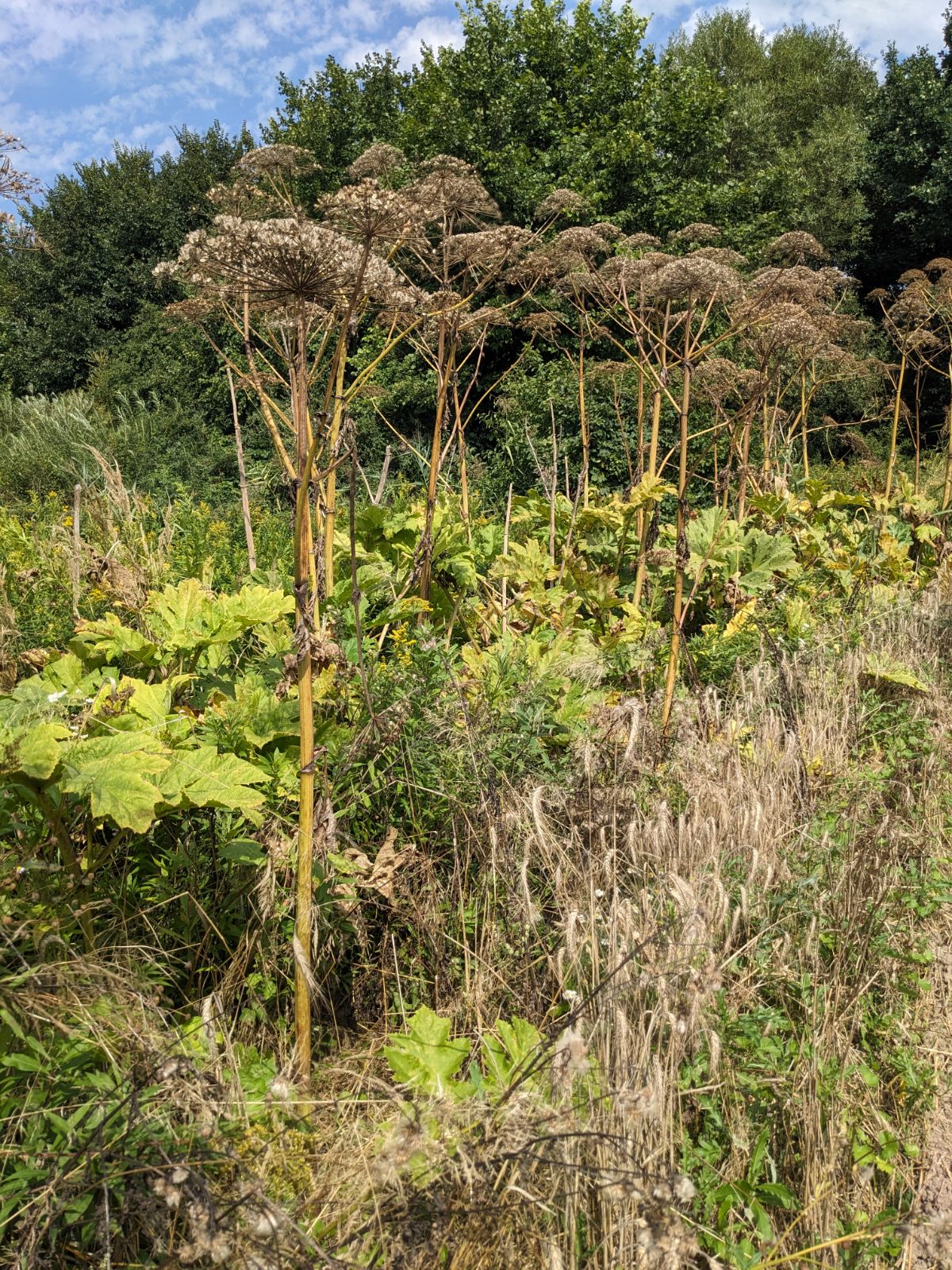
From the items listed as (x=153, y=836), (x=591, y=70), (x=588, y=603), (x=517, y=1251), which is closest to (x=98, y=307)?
(x=591, y=70)

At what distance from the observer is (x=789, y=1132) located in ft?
6.45

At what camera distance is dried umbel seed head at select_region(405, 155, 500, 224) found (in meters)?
3.88

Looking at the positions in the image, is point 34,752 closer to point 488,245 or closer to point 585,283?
point 488,245

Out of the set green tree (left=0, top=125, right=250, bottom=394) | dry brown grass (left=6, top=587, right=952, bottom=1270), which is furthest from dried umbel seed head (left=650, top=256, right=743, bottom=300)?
green tree (left=0, top=125, right=250, bottom=394)

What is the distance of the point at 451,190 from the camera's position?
4.11 meters

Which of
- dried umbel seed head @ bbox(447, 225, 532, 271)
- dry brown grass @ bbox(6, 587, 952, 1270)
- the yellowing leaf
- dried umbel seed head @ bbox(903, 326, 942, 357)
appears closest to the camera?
dry brown grass @ bbox(6, 587, 952, 1270)

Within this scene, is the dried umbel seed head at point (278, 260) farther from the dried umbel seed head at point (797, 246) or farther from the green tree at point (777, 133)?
the green tree at point (777, 133)

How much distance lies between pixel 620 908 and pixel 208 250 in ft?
5.68

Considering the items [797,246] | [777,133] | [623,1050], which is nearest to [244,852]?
[623,1050]

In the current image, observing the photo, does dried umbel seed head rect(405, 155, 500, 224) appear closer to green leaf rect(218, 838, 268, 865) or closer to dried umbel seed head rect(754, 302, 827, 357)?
dried umbel seed head rect(754, 302, 827, 357)

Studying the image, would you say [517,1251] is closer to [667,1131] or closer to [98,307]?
[667,1131]

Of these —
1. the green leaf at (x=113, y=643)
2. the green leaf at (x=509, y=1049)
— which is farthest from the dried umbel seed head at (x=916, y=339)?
the green leaf at (x=509, y=1049)

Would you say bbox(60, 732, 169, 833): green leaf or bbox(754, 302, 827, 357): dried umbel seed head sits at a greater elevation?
bbox(754, 302, 827, 357): dried umbel seed head

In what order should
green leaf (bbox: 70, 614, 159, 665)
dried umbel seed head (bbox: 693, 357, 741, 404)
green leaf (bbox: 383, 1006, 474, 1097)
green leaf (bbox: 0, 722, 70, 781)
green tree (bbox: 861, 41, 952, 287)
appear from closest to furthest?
green leaf (bbox: 0, 722, 70, 781) < green leaf (bbox: 383, 1006, 474, 1097) < green leaf (bbox: 70, 614, 159, 665) < dried umbel seed head (bbox: 693, 357, 741, 404) < green tree (bbox: 861, 41, 952, 287)
